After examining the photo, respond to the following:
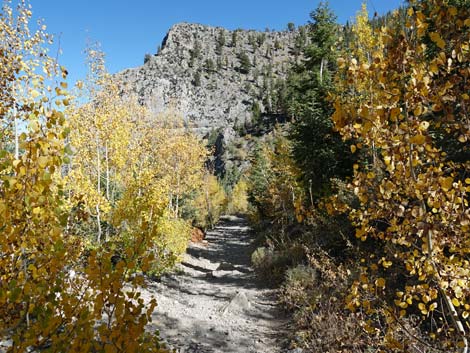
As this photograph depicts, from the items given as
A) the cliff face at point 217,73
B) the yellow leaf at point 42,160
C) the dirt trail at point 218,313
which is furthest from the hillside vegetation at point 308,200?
the cliff face at point 217,73

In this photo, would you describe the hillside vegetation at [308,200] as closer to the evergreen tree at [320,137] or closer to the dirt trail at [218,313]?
the evergreen tree at [320,137]

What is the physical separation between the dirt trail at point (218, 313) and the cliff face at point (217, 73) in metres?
83.2

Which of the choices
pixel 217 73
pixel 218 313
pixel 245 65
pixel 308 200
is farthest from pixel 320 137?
pixel 245 65

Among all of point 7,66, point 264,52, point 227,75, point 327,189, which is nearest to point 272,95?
point 227,75

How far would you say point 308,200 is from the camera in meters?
15.1

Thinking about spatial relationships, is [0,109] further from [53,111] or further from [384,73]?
[384,73]

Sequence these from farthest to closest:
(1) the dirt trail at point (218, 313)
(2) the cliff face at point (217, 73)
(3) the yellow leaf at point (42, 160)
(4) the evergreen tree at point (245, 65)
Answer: (4) the evergreen tree at point (245, 65) → (2) the cliff face at point (217, 73) → (1) the dirt trail at point (218, 313) → (3) the yellow leaf at point (42, 160)

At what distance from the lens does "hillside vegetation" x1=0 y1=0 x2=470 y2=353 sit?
186 centimetres

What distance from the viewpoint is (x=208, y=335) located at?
334 inches

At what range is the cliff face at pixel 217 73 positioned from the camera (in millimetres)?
108688

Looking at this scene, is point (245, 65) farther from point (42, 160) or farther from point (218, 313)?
point (42, 160)

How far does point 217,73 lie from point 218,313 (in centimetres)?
12653

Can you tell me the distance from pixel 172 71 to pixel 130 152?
4613 inches

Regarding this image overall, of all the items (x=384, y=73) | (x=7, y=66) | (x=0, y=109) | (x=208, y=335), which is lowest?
(x=208, y=335)
